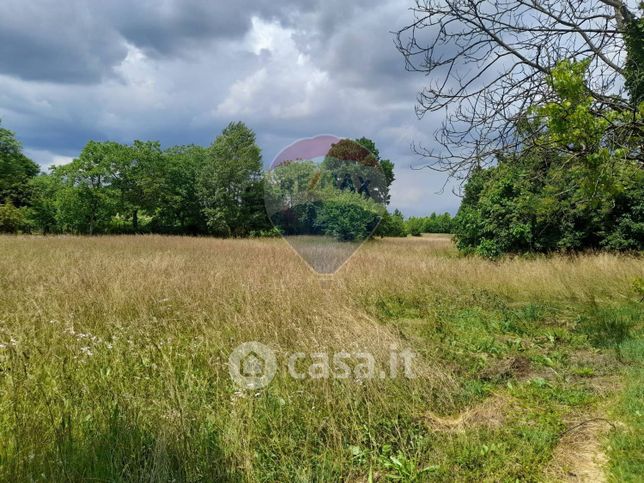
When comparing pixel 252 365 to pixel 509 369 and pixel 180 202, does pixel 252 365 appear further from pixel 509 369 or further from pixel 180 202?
pixel 180 202

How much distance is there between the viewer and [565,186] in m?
6.79

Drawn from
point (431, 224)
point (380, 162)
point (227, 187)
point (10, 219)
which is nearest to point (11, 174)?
point (10, 219)

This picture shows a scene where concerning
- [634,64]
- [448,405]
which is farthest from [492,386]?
[634,64]

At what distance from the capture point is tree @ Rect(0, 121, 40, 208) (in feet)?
115

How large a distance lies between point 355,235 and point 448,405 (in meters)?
3.40

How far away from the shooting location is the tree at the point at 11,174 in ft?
115

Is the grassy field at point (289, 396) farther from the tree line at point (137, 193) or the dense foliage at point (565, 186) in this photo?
the tree line at point (137, 193)

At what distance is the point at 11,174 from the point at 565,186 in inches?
1760

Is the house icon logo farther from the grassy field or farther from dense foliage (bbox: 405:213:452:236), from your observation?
dense foliage (bbox: 405:213:452:236)

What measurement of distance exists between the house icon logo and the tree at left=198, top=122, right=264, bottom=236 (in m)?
27.3

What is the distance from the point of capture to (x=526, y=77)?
4.63 meters

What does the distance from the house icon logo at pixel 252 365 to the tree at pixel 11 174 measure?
133ft

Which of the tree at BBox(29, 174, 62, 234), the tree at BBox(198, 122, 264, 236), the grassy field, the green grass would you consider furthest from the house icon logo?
the tree at BBox(29, 174, 62, 234)

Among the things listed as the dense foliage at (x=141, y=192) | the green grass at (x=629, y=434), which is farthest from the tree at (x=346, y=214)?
the dense foliage at (x=141, y=192)
